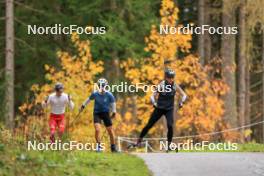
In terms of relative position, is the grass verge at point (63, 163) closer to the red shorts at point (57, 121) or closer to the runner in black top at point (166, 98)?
the runner in black top at point (166, 98)

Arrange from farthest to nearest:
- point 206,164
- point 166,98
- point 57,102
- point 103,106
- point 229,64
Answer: point 229,64
point 57,102
point 103,106
point 166,98
point 206,164

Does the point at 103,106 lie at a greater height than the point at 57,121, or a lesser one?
greater

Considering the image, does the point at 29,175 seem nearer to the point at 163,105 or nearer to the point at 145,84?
the point at 163,105

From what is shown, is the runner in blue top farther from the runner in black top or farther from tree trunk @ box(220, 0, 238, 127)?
tree trunk @ box(220, 0, 238, 127)

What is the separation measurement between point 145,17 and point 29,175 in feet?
70.6

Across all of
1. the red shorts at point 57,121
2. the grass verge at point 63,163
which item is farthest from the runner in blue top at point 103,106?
the grass verge at point 63,163

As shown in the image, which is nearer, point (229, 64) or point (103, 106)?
point (103, 106)

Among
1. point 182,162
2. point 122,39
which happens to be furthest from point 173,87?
point 122,39

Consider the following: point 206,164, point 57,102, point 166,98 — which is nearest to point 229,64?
point 166,98

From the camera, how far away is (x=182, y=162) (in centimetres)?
1504

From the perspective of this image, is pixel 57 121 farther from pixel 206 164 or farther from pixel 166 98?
pixel 206 164

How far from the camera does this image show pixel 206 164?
14.7 meters

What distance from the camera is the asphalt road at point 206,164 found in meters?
13.5

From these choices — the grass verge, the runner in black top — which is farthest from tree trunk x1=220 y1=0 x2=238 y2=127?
the grass verge
